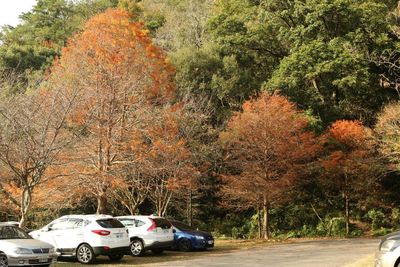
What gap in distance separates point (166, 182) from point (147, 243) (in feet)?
23.8

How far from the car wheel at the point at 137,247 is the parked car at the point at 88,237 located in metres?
2.08

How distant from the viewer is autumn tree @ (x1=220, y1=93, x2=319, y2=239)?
2600 centimetres

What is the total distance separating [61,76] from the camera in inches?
1025

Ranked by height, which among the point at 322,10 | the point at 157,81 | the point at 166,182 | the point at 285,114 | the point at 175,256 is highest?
the point at 322,10

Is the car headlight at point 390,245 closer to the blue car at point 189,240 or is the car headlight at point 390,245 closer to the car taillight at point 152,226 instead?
the car taillight at point 152,226

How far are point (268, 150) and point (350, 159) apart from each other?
19.6 ft

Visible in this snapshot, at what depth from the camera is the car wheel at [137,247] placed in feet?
62.0

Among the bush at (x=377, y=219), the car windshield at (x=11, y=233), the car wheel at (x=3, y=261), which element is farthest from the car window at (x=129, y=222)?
the bush at (x=377, y=219)

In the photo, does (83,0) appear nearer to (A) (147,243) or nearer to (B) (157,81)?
(B) (157,81)

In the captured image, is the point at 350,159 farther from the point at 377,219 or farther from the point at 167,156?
the point at 167,156

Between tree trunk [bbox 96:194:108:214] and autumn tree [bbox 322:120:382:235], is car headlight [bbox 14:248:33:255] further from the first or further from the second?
autumn tree [bbox 322:120:382:235]

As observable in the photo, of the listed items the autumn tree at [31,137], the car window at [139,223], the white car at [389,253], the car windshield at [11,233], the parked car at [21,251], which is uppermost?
the autumn tree at [31,137]

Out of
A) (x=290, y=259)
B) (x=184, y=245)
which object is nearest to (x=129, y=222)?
(x=184, y=245)

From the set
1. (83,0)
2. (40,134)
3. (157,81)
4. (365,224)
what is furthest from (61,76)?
(83,0)
